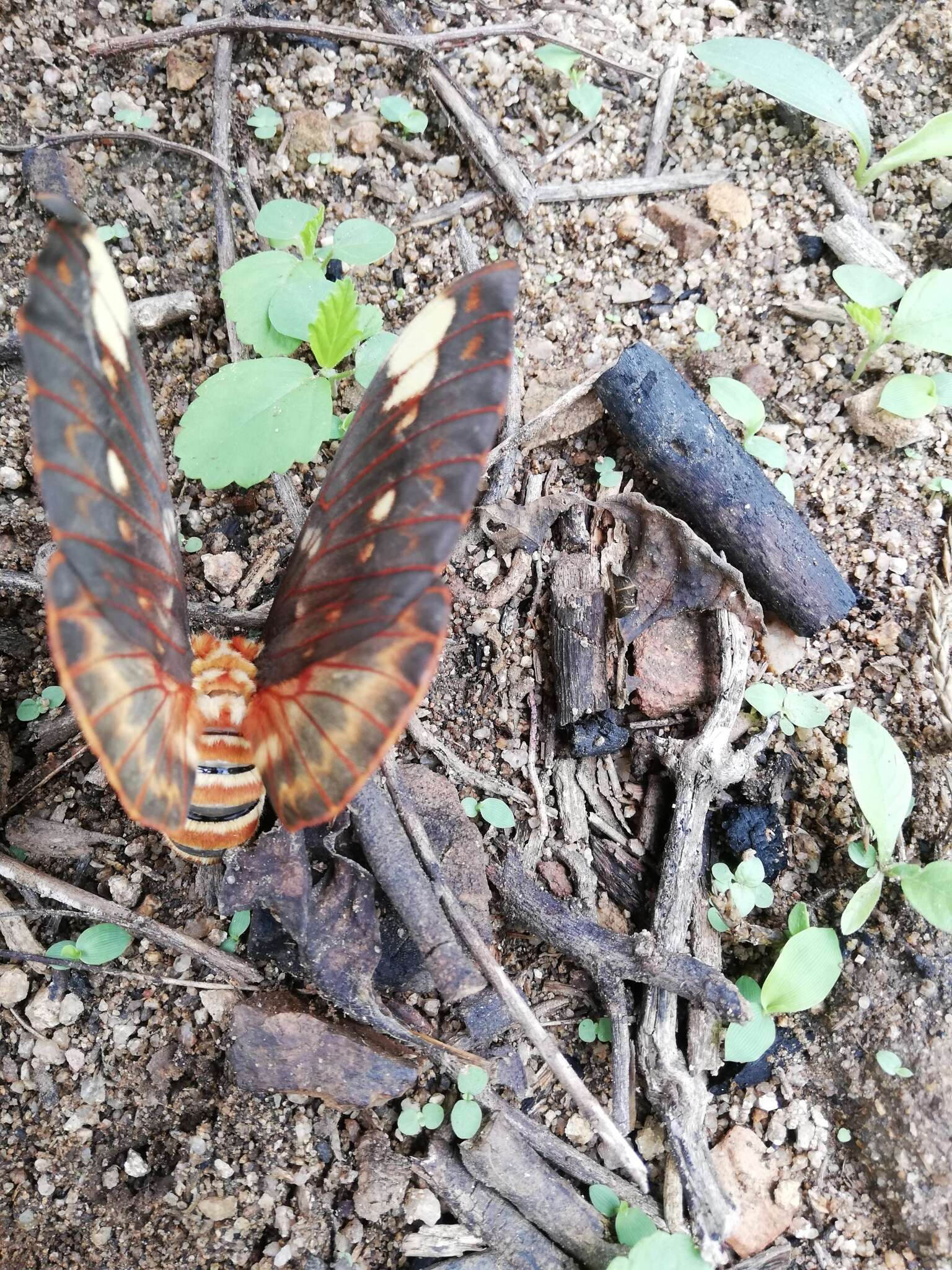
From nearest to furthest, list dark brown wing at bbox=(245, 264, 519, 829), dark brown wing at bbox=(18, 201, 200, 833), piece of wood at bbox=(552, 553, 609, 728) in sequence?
dark brown wing at bbox=(18, 201, 200, 833) → dark brown wing at bbox=(245, 264, 519, 829) → piece of wood at bbox=(552, 553, 609, 728)

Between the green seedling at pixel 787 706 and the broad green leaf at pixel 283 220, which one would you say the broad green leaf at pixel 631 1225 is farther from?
the broad green leaf at pixel 283 220

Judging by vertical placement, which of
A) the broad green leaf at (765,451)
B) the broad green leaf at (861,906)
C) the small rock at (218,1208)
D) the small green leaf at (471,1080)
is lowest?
the small rock at (218,1208)

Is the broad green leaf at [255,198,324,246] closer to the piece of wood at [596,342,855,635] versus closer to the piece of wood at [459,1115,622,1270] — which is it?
the piece of wood at [596,342,855,635]

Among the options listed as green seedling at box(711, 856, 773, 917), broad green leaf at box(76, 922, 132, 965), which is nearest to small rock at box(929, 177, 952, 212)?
green seedling at box(711, 856, 773, 917)


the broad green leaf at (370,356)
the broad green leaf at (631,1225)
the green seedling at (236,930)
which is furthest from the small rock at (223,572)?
the broad green leaf at (631,1225)

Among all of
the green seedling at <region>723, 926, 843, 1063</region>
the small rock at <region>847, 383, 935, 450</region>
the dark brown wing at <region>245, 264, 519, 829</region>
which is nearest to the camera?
the dark brown wing at <region>245, 264, 519, 829</region>

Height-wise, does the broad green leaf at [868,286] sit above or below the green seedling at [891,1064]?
above

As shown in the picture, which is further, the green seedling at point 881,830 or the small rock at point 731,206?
the small rock at point 731,206

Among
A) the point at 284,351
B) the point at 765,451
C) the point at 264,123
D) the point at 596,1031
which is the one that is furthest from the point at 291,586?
the point at 264,123
